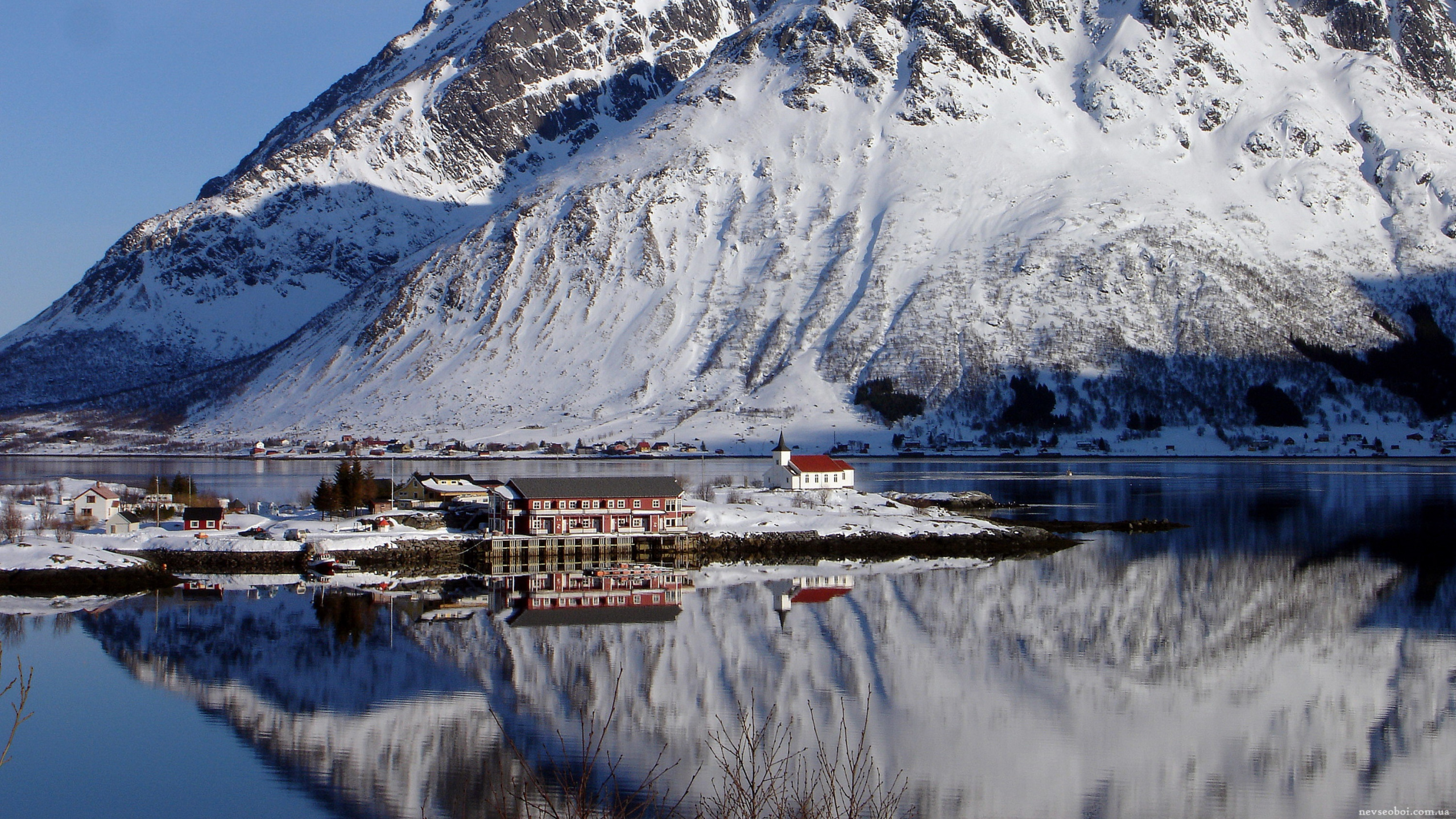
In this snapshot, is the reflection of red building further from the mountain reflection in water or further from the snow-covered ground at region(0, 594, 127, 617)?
the snow-covered ground at region(0, 594, 127, 617)

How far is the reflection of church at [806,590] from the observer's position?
53500mm

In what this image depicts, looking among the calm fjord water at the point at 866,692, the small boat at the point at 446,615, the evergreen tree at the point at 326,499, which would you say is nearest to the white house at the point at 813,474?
the calm fjord water at the point at 866,692

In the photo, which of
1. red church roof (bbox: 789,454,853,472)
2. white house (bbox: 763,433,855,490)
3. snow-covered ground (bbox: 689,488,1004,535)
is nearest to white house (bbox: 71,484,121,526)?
snow-covered ground (bbox: 689,488,1004,535)

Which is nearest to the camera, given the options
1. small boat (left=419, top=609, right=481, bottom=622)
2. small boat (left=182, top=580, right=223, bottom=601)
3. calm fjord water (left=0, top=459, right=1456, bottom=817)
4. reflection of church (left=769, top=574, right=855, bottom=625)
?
calm fjord water (left=0, top=459, right=1456, bottom=817)

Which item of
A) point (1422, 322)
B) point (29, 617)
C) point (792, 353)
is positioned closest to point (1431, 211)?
point (1422, 322)

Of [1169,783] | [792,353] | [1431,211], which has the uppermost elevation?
[1431,211]

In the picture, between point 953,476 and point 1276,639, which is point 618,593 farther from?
point 953,476

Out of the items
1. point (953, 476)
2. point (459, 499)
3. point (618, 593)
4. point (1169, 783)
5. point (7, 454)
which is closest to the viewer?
point (1169, 783)

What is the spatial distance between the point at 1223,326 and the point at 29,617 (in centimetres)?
15348

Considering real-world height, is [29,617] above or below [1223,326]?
below

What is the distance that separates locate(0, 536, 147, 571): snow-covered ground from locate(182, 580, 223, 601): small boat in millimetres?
3272

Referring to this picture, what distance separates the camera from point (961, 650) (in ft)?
144

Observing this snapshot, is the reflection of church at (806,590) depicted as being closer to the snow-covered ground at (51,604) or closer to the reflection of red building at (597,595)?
the reflection of red building at (597,595)

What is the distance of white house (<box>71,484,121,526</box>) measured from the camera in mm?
74000
